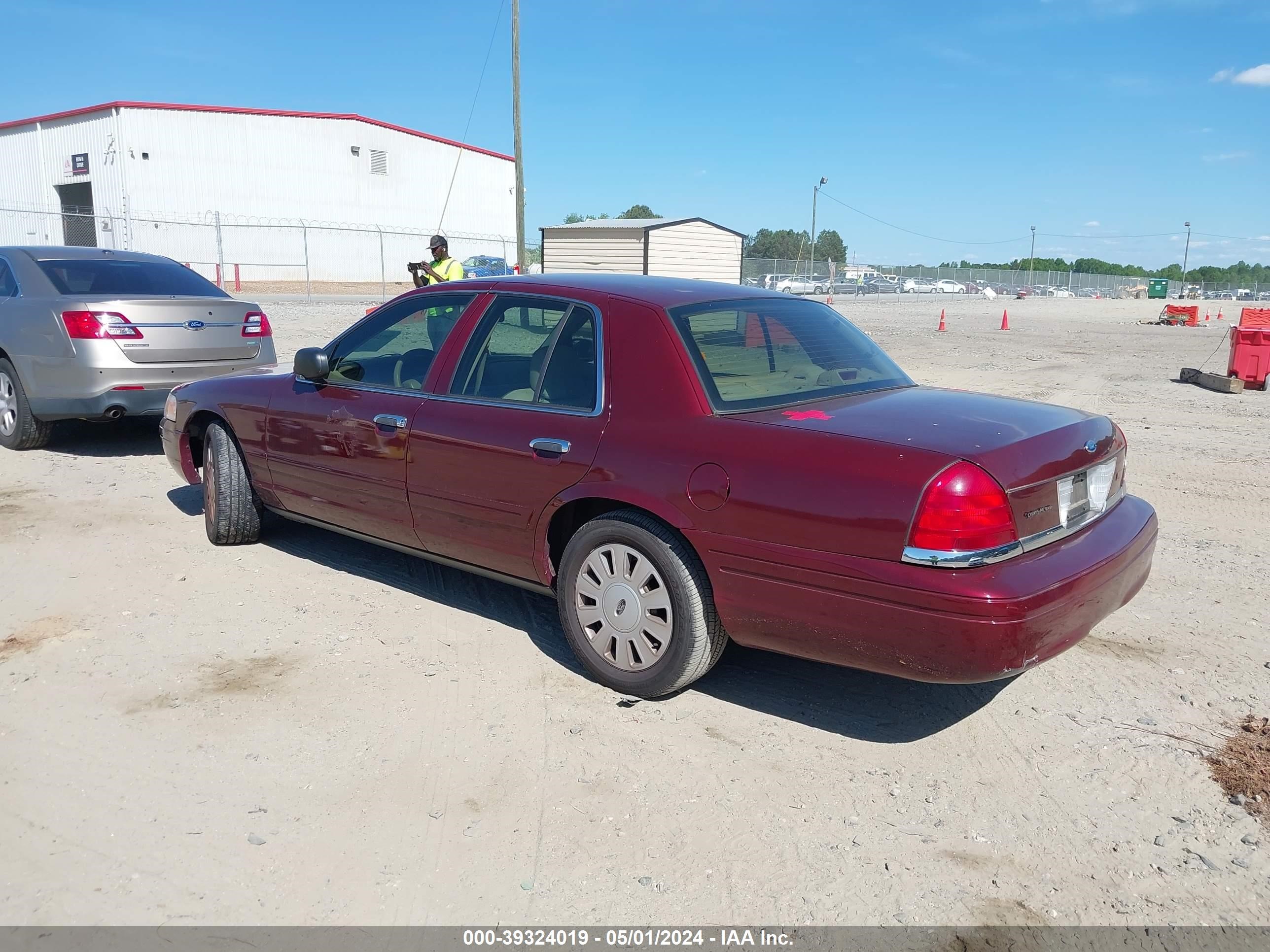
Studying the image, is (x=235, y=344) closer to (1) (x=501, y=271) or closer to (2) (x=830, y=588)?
(2) (x=830, y=588)

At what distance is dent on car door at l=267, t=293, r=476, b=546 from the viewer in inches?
183

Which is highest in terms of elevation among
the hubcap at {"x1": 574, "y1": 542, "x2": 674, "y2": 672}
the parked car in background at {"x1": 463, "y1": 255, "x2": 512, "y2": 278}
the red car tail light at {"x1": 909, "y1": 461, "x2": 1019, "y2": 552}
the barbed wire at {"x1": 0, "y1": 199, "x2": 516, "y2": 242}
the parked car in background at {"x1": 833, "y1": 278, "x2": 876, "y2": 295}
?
the barbed wire at {"x1": 0, "y1": 199, "x2": 516, "y2": 242}

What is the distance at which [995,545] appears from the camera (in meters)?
3.13

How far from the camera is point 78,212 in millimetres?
42812

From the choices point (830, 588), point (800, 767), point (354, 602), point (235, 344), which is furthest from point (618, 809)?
point (235, 344)

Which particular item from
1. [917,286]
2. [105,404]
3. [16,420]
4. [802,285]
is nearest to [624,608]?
[105,404]

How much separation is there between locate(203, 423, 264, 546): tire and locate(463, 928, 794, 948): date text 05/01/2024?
3661mm

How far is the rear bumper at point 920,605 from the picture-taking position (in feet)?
10.1

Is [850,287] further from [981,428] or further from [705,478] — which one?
[705,478]

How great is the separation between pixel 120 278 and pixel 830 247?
89.0m

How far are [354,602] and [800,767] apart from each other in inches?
98.4

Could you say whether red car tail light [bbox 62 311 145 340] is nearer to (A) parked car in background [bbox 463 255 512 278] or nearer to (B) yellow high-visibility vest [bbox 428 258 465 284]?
(B) yellow high-visibility vest [bbox 428 258 465 284]

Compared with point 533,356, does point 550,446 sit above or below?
below

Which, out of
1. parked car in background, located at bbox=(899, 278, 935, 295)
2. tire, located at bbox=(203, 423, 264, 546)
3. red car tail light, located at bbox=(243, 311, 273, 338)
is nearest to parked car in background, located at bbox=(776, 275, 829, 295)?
parked car in background, located at bbox=(899, 278, 935, 295)
